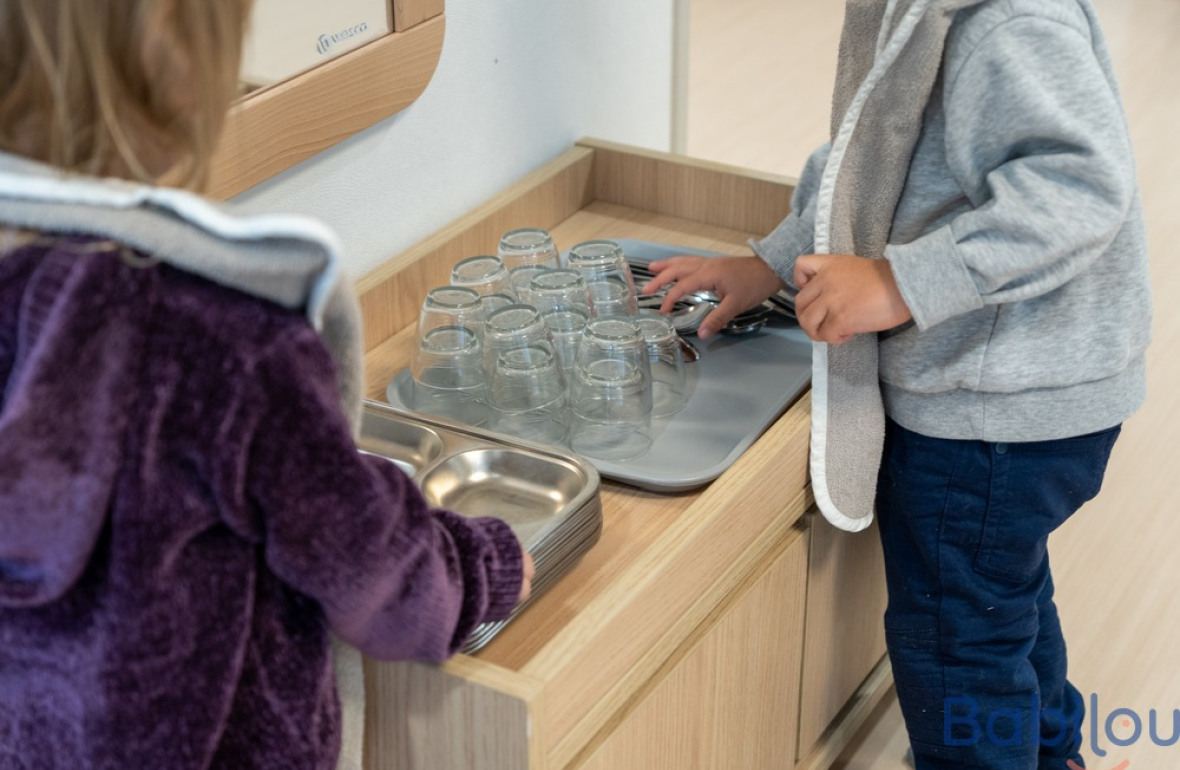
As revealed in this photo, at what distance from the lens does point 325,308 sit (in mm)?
812

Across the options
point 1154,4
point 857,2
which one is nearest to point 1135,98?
point 1154,4

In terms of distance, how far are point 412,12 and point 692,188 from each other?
0.44m

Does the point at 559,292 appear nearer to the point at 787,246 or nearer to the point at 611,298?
the point at 611,298

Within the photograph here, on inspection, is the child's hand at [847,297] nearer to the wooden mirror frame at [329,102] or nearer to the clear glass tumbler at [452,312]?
the clear glass tumbler at [452,312]

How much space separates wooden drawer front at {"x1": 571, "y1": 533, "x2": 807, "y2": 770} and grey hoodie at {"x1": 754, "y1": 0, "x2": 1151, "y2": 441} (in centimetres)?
21

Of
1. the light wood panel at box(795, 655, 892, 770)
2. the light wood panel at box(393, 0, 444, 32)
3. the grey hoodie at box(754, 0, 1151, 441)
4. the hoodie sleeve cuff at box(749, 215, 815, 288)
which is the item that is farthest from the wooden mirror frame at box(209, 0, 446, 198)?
the light wood panel at box(795, 655, 892, 770)

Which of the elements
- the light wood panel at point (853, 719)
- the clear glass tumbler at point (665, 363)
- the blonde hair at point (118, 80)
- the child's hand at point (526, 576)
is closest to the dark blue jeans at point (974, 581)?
the light wood panel at point (853, 719)

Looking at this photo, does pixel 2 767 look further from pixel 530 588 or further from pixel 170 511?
pixel 530 588

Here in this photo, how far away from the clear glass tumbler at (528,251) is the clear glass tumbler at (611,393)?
0.18 meters

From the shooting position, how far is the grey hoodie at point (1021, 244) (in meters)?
1.12

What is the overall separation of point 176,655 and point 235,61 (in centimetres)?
33

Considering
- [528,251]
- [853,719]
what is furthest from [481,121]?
[853,719]

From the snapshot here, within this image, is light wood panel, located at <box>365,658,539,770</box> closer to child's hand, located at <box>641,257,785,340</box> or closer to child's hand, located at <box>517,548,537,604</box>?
Result: child's hand, located at <box>517,548,537,604</box>

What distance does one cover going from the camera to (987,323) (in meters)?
1.23
